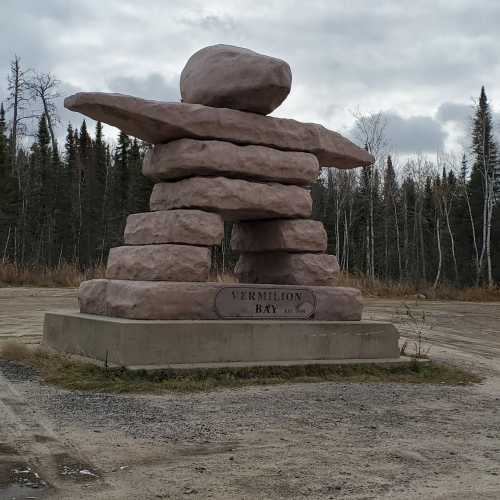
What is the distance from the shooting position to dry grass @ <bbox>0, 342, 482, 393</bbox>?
552 centimetres

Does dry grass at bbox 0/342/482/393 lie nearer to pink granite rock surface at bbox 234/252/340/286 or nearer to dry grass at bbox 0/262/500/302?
pink granite rock surface at bbox 234/252/340/286

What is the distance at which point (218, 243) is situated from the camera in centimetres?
653

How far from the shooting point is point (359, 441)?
4051 millimetres

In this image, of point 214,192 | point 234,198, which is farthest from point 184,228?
point 234,198

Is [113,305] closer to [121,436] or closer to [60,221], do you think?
[121,436]

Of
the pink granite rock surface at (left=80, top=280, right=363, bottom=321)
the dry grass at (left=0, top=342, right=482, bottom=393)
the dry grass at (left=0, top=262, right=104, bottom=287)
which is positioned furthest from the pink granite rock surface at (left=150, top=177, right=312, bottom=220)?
the dry grass at (left=0, top=262, right=104, bottom=287)

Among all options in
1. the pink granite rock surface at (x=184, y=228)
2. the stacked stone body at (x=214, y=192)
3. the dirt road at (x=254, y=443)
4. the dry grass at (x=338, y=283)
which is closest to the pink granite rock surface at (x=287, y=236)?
the stacked stone body at (x=214, y=192)

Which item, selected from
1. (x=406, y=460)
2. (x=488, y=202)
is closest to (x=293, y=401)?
(x=406, y=460)

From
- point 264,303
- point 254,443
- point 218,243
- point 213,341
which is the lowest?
point 254,443

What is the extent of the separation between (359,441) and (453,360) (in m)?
4.68

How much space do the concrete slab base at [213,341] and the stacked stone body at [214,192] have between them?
245 millimetres

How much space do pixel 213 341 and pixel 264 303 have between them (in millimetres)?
815

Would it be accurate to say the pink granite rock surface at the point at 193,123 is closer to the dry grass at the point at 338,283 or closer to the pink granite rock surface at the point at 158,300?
the pink granite rock surface at the point at 158,300

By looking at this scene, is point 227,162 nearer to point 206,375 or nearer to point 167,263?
point 167,263
